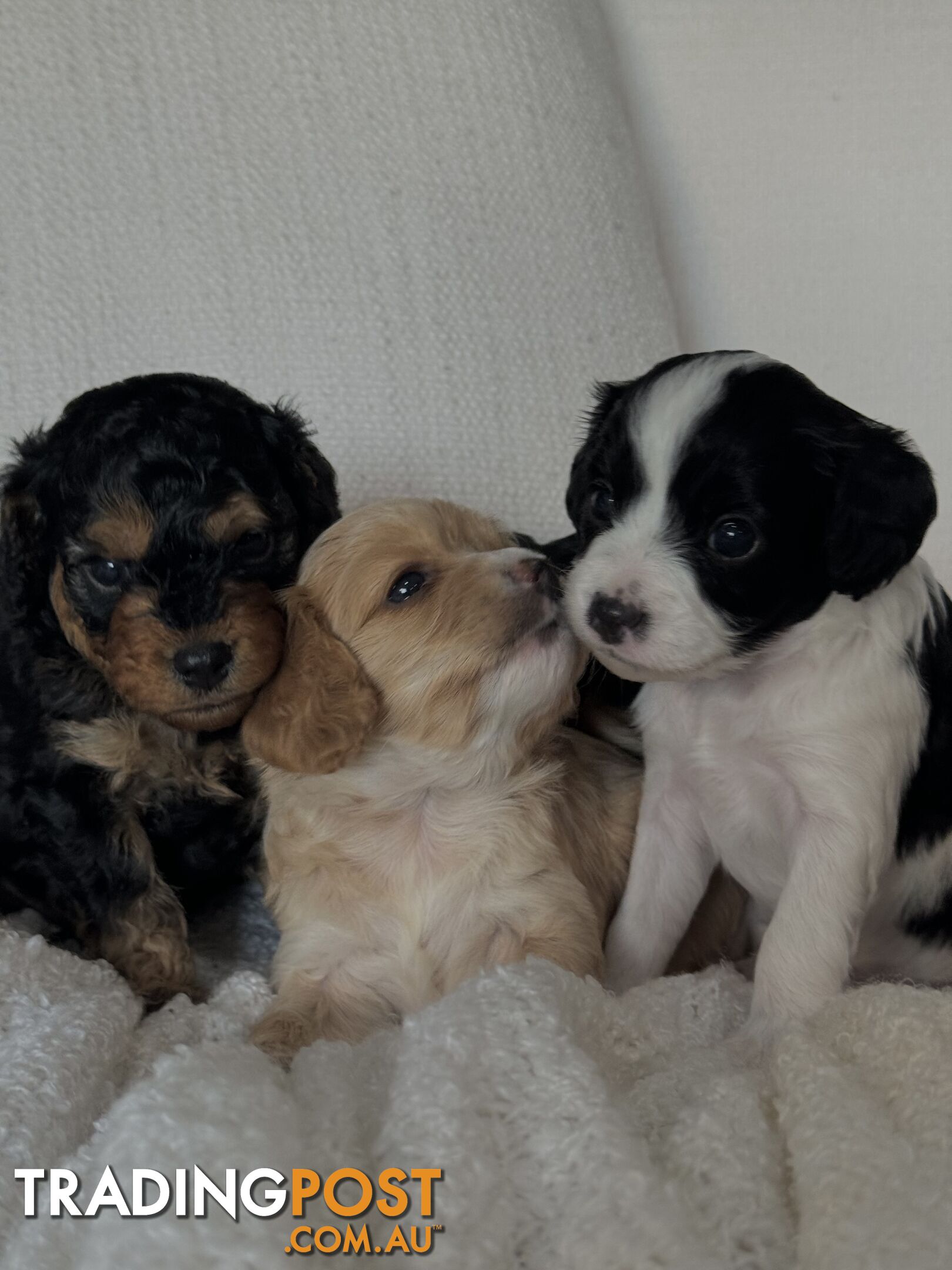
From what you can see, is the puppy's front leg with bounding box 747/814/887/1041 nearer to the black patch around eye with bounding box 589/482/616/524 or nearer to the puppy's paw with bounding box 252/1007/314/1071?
the black patch around eye with bounding box 589/482/616/524

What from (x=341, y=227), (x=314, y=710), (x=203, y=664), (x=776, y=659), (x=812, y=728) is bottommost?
(x=812, y=728)

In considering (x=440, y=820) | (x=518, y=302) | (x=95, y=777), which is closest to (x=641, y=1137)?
(x=440, y=820)

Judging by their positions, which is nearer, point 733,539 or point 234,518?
point 733,539

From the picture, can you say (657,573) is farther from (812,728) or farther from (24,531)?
(24,531)

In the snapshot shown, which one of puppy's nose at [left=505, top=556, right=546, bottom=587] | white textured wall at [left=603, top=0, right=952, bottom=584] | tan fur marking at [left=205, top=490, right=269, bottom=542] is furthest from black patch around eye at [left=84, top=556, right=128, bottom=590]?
white textured wall at [left=603, top=0, right=952, bottom=584]

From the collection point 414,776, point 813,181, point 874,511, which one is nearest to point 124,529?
point 414,776

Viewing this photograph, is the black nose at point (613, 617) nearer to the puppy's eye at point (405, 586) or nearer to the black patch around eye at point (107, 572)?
the puppy's eye at point (405, 586)

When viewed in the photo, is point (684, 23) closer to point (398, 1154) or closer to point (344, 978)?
point (344, 978)
